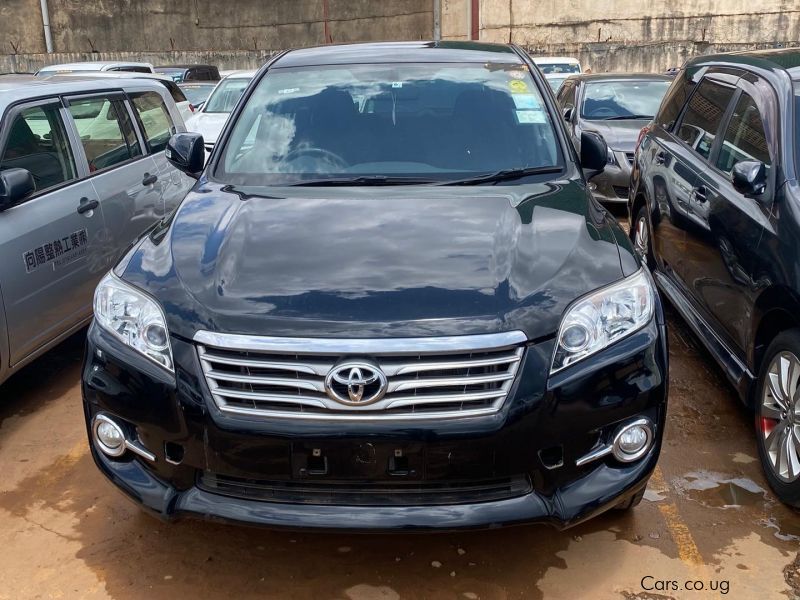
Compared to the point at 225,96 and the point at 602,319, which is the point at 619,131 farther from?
the point at 602,319

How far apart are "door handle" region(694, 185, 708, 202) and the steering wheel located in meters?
1.96

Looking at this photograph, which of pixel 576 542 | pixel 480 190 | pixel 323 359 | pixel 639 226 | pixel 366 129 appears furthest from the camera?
pixel 639 226

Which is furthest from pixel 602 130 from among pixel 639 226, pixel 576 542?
pixel 576 542

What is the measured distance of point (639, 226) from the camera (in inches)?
236

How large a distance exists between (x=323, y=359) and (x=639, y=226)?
13.9ft

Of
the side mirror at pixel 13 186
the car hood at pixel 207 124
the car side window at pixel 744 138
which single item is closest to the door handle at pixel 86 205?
the side mirror at pixel 13 186

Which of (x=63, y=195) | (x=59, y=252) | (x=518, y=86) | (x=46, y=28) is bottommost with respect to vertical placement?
(x=59, y=252)

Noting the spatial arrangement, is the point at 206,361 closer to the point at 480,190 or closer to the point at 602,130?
the point at 480,190

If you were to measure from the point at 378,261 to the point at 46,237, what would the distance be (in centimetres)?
239

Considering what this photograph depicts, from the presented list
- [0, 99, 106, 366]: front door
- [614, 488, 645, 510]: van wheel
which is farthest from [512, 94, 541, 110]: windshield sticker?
[0, 99, 106, 366]: front door

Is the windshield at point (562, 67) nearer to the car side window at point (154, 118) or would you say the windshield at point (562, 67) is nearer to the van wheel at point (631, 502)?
the car side window at point (154, 118)

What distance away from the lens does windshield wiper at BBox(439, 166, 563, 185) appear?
3.45 m

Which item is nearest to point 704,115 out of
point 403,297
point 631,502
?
point 631,502

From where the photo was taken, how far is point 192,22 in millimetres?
35906
